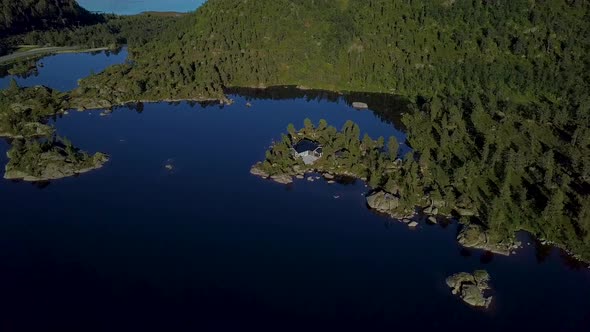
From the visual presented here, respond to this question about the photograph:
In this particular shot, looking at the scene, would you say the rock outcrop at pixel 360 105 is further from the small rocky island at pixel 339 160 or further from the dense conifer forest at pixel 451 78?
the small rocky island at pixel 339 160

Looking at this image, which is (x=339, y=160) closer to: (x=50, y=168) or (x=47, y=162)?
(x=50, y=168)

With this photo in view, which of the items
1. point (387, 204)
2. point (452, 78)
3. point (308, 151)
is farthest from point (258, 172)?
point (452, 78)

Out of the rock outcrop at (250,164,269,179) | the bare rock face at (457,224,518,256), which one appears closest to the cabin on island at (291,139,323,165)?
the rock outcrop at (250,164,269,179)

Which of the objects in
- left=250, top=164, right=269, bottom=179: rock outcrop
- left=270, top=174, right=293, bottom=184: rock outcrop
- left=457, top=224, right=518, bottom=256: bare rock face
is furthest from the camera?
left=250, top=164, right=269, bottom=179: rock outcrop

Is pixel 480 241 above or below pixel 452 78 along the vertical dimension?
below

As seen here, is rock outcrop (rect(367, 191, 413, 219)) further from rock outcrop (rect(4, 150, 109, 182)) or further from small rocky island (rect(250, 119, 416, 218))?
rock outcrop (rect(4, 150, 109, 182))
